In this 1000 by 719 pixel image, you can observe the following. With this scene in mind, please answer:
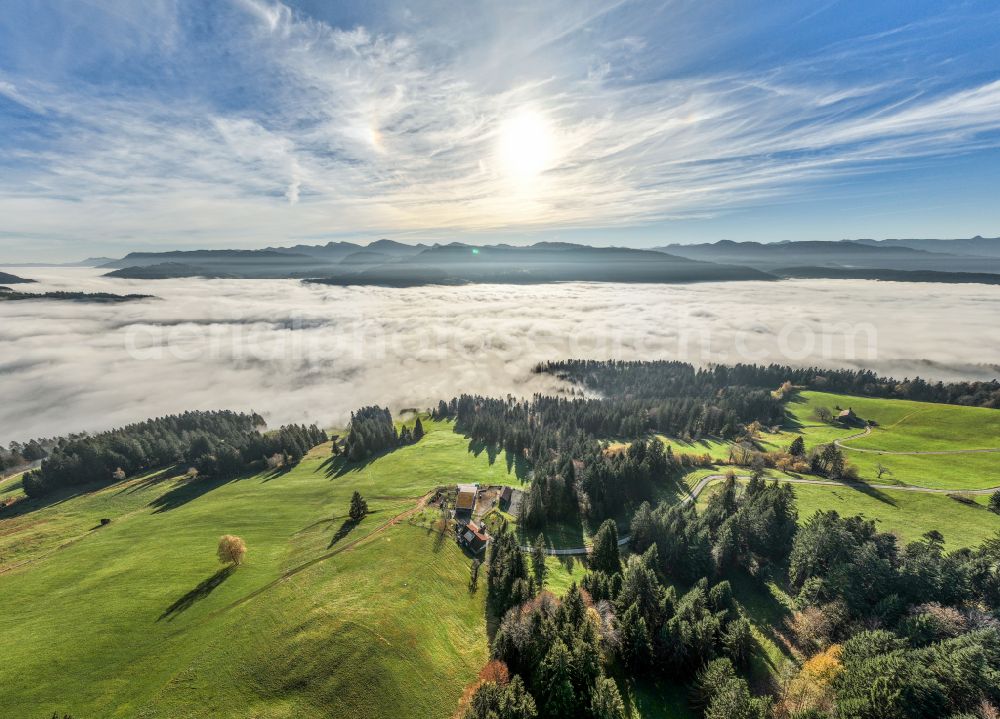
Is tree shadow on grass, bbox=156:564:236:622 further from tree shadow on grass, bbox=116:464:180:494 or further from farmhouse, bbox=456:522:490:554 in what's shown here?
tree shadow on grass, bbox=116:464:180:494

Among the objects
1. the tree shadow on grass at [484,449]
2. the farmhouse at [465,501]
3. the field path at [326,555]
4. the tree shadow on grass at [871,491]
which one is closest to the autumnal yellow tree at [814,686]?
the farmhouse at [465,501]

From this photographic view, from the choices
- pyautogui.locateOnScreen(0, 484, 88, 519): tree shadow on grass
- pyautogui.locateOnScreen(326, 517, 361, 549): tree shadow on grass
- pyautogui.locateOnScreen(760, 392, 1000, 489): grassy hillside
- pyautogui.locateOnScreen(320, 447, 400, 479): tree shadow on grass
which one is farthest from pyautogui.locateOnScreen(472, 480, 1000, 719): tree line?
pyautogui.locateOnScreen(0, 484, 88, 519): tree shadow on grass

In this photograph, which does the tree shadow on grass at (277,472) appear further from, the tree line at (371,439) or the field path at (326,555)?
the field path at (326,555)

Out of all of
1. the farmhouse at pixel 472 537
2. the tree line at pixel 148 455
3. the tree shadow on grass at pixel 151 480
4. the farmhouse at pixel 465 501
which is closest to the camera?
the farmhouse at pixel 472 537

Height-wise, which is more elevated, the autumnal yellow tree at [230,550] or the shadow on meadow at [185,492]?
the autumnal yellow tree at [230,550]

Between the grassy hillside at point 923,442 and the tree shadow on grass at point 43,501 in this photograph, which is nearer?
the grassy hillside at point 923,442

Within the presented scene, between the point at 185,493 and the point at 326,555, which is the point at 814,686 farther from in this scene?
the point at 185,493

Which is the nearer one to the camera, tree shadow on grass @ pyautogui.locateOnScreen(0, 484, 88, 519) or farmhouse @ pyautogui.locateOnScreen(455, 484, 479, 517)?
farmhouse @ pyautogui.locateOnScreen(455, 484, 479, 517)
